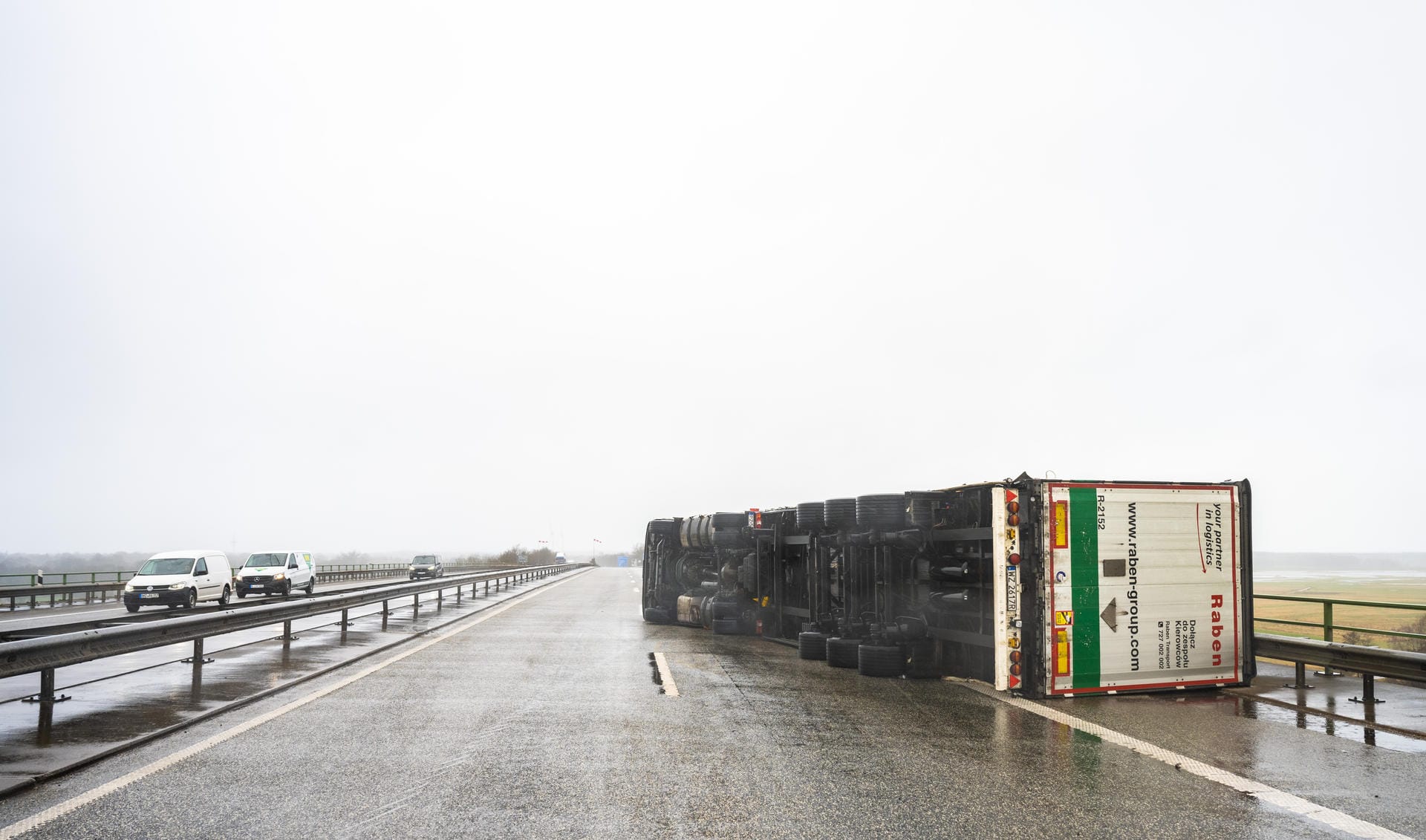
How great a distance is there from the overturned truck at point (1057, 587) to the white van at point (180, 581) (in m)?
20.8

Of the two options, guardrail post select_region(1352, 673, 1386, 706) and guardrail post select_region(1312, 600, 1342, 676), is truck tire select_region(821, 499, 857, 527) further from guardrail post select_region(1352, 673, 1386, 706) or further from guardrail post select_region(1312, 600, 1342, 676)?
guardrail post select_region(1352, 673, 1386, 706)

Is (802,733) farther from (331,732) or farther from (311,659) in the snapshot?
(311,659)

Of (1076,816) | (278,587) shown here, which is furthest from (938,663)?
(278,587)

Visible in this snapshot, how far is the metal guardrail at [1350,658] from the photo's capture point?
953 centimetres

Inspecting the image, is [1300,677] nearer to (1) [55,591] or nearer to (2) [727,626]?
(2) [727,626]

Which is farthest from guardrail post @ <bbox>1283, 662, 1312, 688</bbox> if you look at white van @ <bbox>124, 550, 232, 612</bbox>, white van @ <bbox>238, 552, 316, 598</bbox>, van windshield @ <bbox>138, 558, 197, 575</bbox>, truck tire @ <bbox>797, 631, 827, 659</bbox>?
white van @ <bbox>238, 552, 316, 598</bbox>

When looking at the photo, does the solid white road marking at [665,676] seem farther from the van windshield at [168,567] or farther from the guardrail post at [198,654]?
the van windshield at [168,567]

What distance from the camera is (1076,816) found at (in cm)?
562

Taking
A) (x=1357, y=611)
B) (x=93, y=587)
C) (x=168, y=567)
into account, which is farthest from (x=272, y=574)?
(x=1357, y=611)

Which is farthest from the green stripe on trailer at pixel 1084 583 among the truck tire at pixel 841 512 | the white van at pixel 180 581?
the white van at pixel 180 581

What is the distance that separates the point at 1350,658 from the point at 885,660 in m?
5.15

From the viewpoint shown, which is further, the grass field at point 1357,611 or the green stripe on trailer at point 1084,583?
the grass field at point 1357,611

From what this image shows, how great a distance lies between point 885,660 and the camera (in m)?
12.1

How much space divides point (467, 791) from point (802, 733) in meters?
3.18
